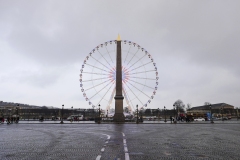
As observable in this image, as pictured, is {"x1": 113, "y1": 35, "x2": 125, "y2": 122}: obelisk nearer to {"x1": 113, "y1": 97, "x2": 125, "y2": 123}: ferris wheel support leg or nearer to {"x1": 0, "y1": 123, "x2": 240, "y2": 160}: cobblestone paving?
{"x1": 113, "y1": 97, "x2": 125, "y2": 123}: ferris wheel support leg

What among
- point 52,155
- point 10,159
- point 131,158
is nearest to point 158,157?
point 131,158

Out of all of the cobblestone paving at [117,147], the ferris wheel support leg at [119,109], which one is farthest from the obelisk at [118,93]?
the cobblestone paving at [117,147]

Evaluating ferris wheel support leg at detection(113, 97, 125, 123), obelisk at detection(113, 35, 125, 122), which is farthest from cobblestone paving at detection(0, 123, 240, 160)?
ferris wheel support leg at detection(113, 97, 125, 123)

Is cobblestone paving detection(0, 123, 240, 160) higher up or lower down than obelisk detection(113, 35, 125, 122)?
lower down

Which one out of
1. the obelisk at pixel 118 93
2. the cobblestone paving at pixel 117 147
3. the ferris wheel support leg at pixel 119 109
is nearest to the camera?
the cobblestone paving at pixel 117 147

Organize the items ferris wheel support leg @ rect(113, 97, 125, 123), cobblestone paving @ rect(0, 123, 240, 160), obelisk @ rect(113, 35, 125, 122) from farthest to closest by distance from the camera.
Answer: ferris wheel support leg @ rect(113, 97, 125, 123)
obelisk @ rect(113, 35, 125, 122)
cobblestone paving @ rect(0, 123, 240, 160)

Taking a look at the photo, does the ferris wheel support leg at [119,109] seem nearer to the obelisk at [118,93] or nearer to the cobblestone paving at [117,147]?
the obelisk at [118,93]

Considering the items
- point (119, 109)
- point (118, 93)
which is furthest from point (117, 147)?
point (119, 109)

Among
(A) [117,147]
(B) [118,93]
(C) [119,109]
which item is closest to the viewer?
(A) [117,147]

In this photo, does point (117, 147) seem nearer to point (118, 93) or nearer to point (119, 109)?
point (118, 93)

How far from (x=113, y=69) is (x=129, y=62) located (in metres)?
3.64

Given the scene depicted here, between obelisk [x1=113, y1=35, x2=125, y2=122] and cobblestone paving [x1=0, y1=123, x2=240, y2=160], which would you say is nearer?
cobblestone paving [x1=0, y1=123, x2=240, y2=160]

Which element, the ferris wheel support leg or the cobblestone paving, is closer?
the cobblestone paving

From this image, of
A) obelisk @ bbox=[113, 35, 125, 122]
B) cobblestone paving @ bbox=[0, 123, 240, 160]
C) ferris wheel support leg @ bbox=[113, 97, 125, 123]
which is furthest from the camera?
ferris wheel support leg @ bbox=[113, 97, 125, 123]
